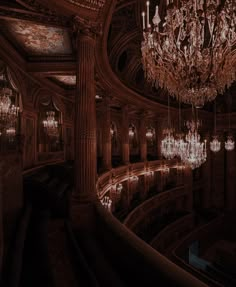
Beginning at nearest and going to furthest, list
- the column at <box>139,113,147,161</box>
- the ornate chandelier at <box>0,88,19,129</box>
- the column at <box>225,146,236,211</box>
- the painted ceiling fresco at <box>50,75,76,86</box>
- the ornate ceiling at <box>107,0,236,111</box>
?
the ornate chandelier at <box>0,88,19,129</box> < the ornate ceiling at <box>107,0,236,111</box> < the painted ceiling fresco at <box>50,75,76,86</box> < the column at <box>139,113,147,161</box> < the column at <box>225,146,236,211</box>

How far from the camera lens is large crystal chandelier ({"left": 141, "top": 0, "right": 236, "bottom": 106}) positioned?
3312 mm

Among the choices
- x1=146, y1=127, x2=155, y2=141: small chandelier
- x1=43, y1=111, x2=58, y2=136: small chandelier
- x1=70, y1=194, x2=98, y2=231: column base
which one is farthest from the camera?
x1=146, y1=127, x2=155, y2=141: small chandelier

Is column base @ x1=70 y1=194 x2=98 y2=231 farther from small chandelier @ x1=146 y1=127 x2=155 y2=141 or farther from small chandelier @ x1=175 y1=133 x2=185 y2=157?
small chandelier @ x1=146 y1=127 x2=155 y2=141

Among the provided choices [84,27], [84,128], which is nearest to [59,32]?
[84,27]

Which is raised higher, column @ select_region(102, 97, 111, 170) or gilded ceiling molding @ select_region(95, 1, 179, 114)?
gilded ceiling molding @ select_region(95, 1, 179, 114)

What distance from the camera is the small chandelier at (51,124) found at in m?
8.75

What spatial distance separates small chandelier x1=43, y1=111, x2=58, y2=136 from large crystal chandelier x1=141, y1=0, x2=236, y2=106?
5.95 meters

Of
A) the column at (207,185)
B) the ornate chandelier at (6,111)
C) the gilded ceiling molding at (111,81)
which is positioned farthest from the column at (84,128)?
the column at (207,185)

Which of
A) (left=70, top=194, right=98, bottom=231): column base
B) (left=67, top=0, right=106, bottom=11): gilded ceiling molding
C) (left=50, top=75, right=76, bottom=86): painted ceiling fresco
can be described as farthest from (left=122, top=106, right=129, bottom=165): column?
(left=70, top=194, right=98, bottom=231): column base

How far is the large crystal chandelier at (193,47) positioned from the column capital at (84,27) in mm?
1007

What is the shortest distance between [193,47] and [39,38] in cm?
414

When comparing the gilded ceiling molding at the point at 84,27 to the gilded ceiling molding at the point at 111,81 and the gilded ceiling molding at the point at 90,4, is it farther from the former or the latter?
the gilded ceiling molding at the point at 111,81

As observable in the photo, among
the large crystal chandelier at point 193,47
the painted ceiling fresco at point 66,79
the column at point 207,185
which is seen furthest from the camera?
the column at point 207,185

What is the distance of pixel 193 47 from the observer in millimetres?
3551
